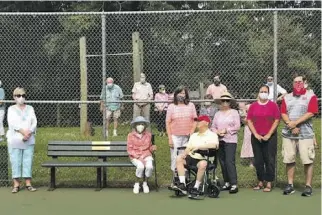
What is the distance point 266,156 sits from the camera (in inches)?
328

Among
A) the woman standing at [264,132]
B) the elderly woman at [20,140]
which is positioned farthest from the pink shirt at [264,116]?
the elderly woman at [20,140]

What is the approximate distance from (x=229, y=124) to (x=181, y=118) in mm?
797

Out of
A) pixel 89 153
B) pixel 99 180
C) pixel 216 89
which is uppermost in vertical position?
pixel 216 89

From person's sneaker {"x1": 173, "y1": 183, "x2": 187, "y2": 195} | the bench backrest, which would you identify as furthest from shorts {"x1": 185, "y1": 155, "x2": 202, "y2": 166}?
the bench backrest

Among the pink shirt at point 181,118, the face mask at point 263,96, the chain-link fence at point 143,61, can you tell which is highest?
the chain-link fence at point 143,61

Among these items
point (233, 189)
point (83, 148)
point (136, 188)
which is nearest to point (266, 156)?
point (233, 189)

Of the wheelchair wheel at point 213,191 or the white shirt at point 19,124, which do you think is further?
the white shirt at point 19,124

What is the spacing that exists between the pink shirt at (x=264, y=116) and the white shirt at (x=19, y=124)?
3.67 meters

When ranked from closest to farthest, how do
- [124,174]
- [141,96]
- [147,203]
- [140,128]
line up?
[147,203] < [140,128] < [124,174] < [141,96]

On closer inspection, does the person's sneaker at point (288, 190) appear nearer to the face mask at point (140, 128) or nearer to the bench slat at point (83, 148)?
the face mask at point (140, 128)

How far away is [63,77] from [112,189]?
850 cm

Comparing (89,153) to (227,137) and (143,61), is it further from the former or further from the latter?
(143,61)

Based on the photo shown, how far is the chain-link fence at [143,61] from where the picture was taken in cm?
1197

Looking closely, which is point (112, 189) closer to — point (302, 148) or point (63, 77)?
point (302, 148)
